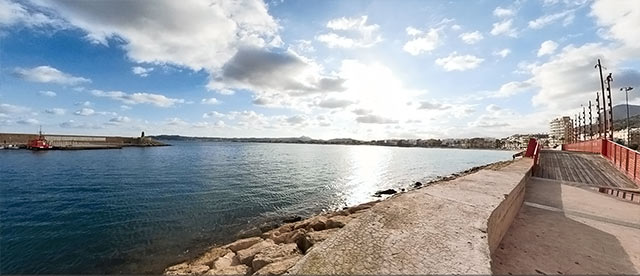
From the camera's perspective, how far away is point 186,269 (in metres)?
6.70

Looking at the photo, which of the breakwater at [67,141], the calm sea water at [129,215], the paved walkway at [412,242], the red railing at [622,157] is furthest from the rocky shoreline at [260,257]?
the breakwater at [67,141]

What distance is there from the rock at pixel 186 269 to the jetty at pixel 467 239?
0.04 metres

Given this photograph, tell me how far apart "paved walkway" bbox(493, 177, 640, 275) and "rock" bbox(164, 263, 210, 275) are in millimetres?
5851

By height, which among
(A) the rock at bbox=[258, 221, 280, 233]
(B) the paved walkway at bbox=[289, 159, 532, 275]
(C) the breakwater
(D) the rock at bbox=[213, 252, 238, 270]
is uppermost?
(C) the breakwater

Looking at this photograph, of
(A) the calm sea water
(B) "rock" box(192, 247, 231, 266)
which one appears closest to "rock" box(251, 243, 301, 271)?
(B) "rock" box(192, 247, 231, 266)

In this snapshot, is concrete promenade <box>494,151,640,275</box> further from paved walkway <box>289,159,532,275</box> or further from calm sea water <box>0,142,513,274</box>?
calm sea water <box>0,142,513,274</box>

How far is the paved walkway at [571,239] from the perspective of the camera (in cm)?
343

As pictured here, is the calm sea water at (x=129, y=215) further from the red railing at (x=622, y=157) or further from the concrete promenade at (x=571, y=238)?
the red railing at (x=622, y=157)

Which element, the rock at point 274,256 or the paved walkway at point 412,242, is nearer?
the paved walkway at point 412,242

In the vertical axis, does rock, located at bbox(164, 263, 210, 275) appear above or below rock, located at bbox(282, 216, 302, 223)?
above

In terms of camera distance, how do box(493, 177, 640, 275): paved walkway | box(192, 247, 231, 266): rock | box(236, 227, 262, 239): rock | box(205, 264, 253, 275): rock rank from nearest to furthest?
1. box(493, 177, 640, 275): paved walkway
2. box(205, 264, 253, 275): rock
3. box(192, 247, 231, 266): rock
4. box(236, 227, 262, 239): rock

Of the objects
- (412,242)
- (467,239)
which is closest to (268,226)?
(412,242)

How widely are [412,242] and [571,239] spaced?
3675mm

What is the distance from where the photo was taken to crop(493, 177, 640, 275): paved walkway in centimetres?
343
